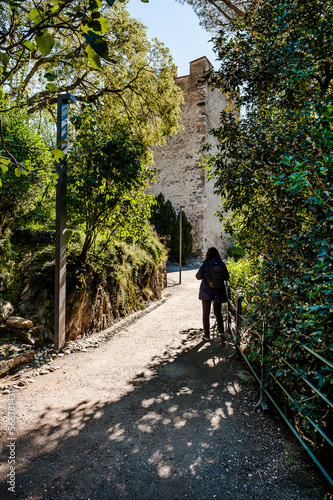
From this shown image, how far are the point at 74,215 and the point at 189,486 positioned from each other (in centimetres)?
400

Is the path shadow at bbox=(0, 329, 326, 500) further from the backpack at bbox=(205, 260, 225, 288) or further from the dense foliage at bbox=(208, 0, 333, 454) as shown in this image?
the backpack at bbox=(205, 260, 225, 288)

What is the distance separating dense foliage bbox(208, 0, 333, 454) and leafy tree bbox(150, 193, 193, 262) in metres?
11.2

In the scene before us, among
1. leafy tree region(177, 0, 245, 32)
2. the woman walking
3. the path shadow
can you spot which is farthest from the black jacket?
leafy tree region(177, 0, 245, 32)

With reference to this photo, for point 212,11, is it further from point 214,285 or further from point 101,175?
point 214,285

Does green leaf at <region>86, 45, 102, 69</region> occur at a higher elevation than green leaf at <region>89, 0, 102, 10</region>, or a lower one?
lower

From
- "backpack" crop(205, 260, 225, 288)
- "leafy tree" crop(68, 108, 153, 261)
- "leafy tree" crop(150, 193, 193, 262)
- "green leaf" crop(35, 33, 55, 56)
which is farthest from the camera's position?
"leafy tree" crop(150, 193, 193, 262)

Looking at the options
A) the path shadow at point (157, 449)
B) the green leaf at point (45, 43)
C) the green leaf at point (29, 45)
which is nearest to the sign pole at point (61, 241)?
the path shadow at point (157, 449)

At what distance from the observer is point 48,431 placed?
8.54 feet

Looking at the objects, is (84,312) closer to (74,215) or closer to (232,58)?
(74,215)

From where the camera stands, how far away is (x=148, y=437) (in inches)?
99.9

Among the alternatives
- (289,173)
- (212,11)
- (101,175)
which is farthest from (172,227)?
(289,173)

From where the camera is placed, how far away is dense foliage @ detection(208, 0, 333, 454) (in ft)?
6.29

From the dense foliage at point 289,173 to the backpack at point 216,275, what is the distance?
2.72 ft

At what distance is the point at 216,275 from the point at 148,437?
283 centimetres
